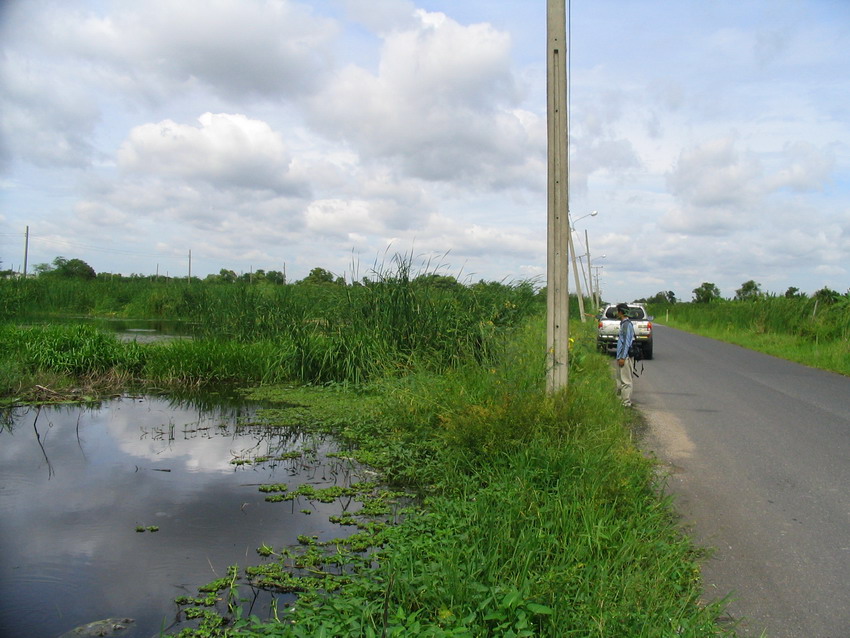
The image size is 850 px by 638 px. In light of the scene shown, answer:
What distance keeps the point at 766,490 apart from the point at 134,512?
5630 millimetres

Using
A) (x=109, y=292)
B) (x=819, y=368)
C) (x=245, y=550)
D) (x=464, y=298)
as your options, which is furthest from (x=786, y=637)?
(x=109, y=292)

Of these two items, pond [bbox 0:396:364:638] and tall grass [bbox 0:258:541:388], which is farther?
tall grass [bbox 0:258:541:388]

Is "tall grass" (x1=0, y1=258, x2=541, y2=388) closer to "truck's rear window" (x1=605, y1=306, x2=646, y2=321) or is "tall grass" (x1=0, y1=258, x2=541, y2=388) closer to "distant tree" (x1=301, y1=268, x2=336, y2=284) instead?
"distant tree" (x1=301, y1=268, x2=336, y2=284)

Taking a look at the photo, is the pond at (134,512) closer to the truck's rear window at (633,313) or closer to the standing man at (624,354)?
the standing man at (624,354)

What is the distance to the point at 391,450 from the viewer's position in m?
7.32

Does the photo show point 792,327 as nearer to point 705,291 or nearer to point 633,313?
point 633,313

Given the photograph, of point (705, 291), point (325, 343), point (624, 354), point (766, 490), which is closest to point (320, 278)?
point (325, 343)

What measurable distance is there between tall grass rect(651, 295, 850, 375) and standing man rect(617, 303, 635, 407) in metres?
9.05

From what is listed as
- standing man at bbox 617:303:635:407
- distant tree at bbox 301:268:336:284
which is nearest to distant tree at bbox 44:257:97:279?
distant tree at bbox 301:268:336:284

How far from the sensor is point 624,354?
10.4 meters

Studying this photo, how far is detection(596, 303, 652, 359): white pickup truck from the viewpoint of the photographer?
63.7 ft

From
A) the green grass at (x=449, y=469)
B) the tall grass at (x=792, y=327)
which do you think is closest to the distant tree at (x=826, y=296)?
the tall grass at (x=792, y=327)

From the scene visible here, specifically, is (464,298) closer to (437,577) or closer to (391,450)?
(391,450)

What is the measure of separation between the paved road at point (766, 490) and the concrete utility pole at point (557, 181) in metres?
1.87
